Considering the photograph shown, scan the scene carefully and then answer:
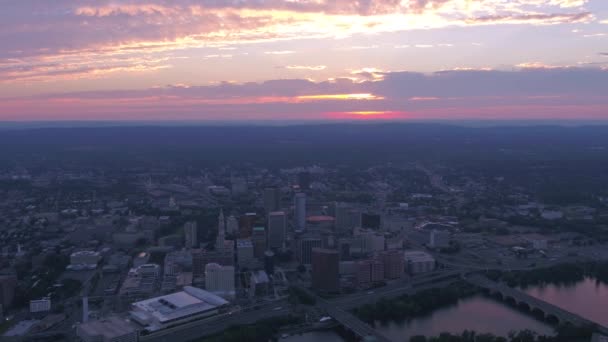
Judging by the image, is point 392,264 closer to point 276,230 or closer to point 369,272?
point 369,272

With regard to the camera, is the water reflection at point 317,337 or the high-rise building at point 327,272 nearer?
the water reflection at point 317,337

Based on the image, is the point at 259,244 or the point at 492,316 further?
the point at 259,244

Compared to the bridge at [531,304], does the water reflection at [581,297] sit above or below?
below

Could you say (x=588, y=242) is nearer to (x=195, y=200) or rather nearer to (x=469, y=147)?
(x=195, y=200)

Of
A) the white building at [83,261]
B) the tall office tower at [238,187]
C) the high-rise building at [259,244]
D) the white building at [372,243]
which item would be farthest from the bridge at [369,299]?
the tall office tower at [238,187]

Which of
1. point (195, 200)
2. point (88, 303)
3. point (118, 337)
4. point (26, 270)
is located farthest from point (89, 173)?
point (118, 337)

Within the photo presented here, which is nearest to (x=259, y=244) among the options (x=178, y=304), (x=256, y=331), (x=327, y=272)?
(x=327, y=272)

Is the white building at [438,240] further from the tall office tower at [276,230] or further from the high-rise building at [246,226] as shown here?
the high-rise building at [246,226]
